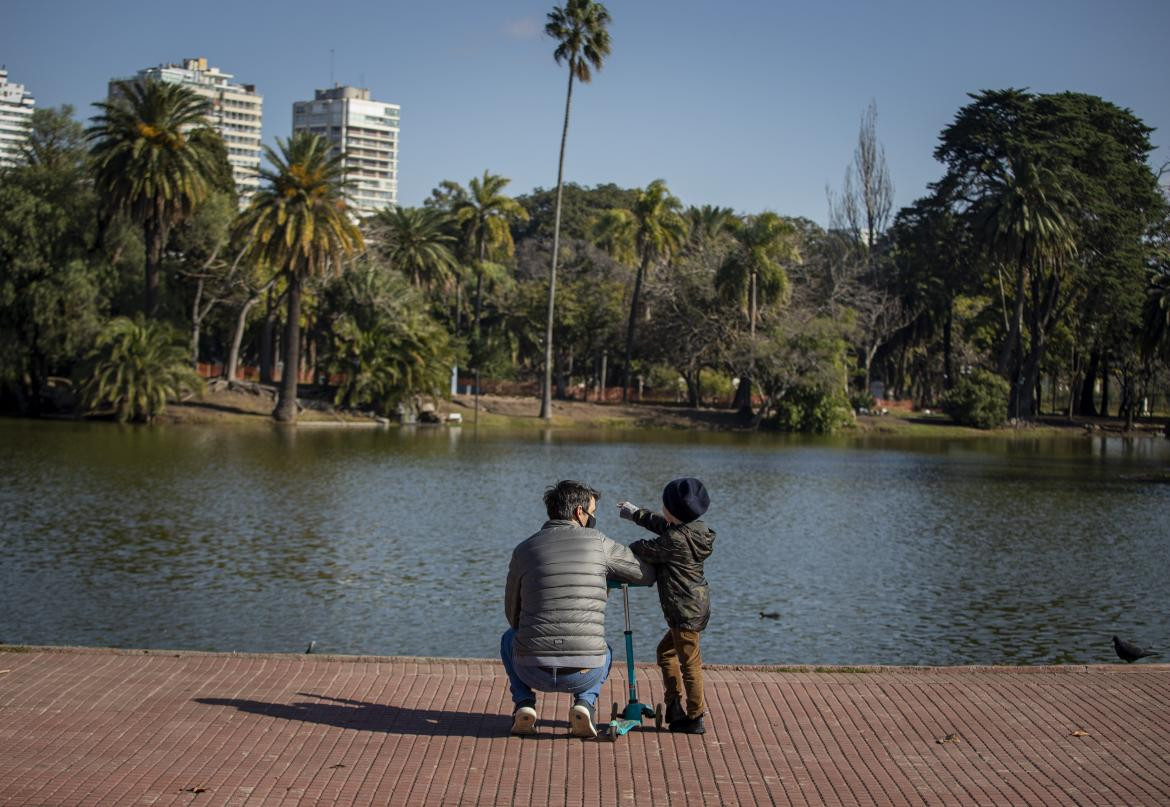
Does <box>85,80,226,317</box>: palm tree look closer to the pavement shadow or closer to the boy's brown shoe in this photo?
the pavement shadow

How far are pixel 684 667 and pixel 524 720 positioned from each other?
109 centimetres

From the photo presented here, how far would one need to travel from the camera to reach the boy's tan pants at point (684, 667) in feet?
27.3

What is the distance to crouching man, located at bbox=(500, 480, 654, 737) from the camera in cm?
796

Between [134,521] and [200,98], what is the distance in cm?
3723

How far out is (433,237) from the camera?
74.8 meters

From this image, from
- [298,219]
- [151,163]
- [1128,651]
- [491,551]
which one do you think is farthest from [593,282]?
[1128,651]

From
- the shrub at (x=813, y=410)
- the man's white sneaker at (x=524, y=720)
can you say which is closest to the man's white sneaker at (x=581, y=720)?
the man's white sneaker at (x=524, y=720)

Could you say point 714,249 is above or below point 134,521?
above

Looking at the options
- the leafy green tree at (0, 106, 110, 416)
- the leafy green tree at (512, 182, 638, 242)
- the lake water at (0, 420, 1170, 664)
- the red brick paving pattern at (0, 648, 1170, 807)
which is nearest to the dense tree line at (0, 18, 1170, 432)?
the leafy green tree at (0, 106, 110, 416)

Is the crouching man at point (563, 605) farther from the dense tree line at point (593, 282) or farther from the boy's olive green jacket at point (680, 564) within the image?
the dense tree line at point (593, 282)

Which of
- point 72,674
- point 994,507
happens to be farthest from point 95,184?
point 72,674

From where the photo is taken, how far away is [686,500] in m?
8.25

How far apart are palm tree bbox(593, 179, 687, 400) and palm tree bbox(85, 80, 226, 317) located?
2559cm

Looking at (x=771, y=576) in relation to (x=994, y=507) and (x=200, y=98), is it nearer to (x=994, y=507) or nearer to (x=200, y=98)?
(x=994, y=507)
